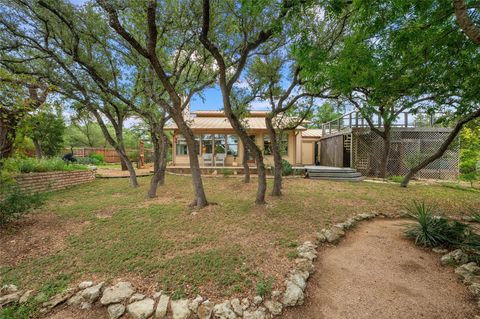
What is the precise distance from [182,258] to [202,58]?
668 cm

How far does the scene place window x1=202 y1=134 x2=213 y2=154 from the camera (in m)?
14.7

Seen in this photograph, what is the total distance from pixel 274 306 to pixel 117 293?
187cm

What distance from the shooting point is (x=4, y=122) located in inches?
153

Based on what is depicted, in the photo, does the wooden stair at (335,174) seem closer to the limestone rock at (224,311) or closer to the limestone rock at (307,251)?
the limestone rock at (307,251)

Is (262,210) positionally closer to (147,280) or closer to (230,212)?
(230,212)

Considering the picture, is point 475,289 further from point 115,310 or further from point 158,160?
point 158,160

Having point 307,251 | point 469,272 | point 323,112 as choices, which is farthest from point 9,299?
point 323,112

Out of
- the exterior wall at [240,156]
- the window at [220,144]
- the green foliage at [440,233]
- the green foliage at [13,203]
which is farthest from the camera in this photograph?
the window at [220,144]

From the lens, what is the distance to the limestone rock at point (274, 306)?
6.86 feet

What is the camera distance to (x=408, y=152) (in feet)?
36.3

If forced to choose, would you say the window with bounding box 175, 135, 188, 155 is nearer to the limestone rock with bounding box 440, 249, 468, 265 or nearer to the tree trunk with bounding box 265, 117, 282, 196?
the tree trunk with bounding box 265, 117, 282, 196

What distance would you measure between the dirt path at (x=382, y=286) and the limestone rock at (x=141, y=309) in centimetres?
154

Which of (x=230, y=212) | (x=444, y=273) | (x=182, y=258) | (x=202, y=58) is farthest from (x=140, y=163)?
(x=444, y=273)

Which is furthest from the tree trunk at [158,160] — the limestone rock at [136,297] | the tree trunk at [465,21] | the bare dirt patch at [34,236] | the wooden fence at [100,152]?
the wooden fence at [100,152]
